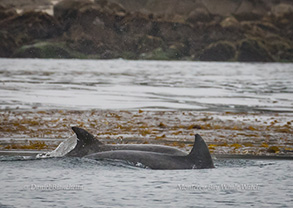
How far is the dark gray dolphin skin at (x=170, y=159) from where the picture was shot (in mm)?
13633

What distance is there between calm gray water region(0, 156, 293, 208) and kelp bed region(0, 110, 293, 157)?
3.20 metres

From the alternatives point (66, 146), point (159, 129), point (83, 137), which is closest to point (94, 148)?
point (83, 137)

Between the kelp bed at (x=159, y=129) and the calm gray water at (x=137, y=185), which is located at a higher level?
the calm gray water at (x=137, y=185)

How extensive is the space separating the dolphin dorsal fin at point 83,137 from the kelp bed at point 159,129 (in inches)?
133

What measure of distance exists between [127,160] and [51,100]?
2492 centimetres

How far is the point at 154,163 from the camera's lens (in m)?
13.8

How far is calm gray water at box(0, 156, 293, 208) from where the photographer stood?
35.5 ft

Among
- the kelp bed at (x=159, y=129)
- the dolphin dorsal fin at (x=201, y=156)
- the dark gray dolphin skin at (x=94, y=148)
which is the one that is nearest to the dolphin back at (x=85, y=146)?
the dark gray dolphin skin at (x=94, y=148)

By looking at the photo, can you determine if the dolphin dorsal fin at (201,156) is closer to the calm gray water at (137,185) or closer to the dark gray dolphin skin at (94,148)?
the calm gray water at (137,185)

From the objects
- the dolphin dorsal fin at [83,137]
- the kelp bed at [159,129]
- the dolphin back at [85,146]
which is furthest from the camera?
the kelp bed at [159,129]

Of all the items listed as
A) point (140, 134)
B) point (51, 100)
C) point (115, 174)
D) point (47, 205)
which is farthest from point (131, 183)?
point (51, 100)

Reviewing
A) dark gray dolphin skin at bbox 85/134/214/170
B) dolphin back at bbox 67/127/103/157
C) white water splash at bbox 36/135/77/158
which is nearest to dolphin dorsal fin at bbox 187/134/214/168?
dark gray dolphin skin at bbox 85/134/214/170

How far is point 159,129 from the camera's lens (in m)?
23.4

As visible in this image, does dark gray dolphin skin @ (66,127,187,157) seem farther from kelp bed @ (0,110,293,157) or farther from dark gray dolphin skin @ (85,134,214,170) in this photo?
kelp bed @ (0,110,293,157)
